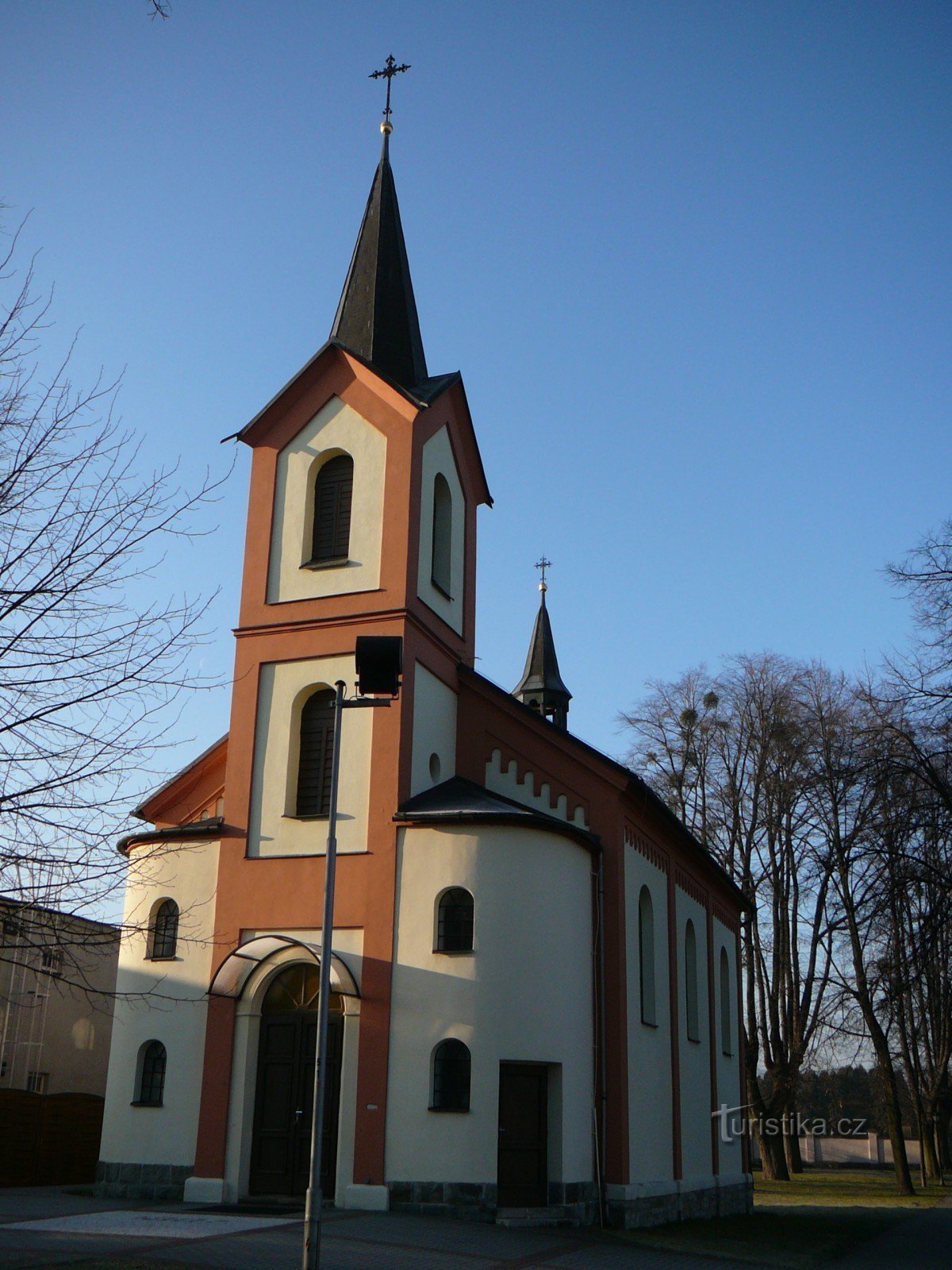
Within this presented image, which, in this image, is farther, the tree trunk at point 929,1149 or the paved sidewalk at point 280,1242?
the tree trunk at point 929,1149

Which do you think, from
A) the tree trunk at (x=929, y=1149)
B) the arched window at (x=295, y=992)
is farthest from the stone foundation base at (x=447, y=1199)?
the tree trunk at (x=929, y=1149)

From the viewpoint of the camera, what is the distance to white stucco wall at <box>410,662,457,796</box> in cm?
2197

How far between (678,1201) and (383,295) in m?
19.6

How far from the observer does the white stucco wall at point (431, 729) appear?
21969 millimetres

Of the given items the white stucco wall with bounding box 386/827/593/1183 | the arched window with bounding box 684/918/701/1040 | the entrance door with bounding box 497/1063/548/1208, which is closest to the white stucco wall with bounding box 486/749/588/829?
the white stucco wall with bounding box 386/827/593/1183

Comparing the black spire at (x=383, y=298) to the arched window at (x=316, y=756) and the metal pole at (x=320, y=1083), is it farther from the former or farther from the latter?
the metal pole at (x=320, y=1083)

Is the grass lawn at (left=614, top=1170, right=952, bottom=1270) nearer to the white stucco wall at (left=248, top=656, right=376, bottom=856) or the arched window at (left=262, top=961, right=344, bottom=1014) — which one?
the arched window at (left=262, top=961, right=344, bottom=1014)

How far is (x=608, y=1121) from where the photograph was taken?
20391mm

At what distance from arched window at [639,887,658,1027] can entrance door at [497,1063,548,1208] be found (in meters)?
4.45

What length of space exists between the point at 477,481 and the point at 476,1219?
14806mm

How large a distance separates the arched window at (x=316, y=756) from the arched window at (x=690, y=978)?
35.6 ft

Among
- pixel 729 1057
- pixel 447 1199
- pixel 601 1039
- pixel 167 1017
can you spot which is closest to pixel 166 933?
pixel 167 1017

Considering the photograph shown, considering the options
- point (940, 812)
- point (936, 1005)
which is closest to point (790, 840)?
point (936, 1005)

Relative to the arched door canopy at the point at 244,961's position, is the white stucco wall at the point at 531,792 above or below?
above
